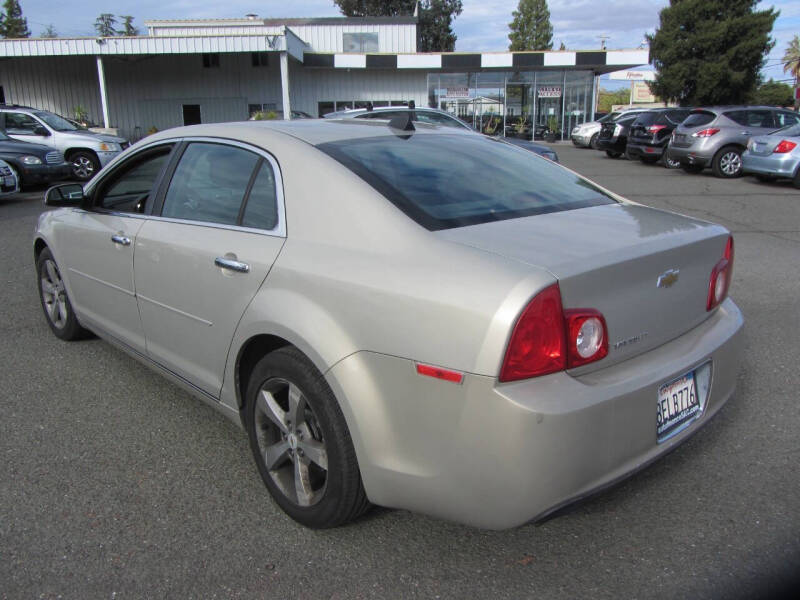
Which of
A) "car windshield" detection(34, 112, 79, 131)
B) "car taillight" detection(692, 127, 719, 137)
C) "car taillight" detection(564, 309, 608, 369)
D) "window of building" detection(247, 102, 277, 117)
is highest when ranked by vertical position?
"window of building" detection(247, 102, 277, 117)

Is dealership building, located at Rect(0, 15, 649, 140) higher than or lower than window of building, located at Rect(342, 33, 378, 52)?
lower

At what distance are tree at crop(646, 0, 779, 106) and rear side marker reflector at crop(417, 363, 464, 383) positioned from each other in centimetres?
3556

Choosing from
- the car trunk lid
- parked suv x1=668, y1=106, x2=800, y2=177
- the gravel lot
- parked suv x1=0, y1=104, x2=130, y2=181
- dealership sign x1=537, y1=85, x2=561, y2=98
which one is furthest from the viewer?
dealership sign x1=537, y1=85, x2=561, y2=98

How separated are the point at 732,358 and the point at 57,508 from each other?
2.90m

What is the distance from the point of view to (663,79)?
112ft

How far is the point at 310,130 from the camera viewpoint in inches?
123

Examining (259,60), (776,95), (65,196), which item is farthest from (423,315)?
(776,95)

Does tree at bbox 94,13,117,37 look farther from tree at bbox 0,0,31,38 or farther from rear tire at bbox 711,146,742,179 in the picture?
rear tire at bbox 711,146,742,179

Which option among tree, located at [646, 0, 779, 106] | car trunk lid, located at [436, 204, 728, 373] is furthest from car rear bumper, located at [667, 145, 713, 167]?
tree, located at [646, 0, 779, 106]

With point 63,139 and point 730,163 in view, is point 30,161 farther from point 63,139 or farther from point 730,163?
point 730,163

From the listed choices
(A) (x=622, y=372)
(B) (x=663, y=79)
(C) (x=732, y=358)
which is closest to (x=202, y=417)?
(A) (x=622, y=372)

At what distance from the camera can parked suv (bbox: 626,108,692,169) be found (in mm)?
18547

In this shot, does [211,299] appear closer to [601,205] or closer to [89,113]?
[601,205]

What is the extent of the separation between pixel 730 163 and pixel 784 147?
2.46 m
